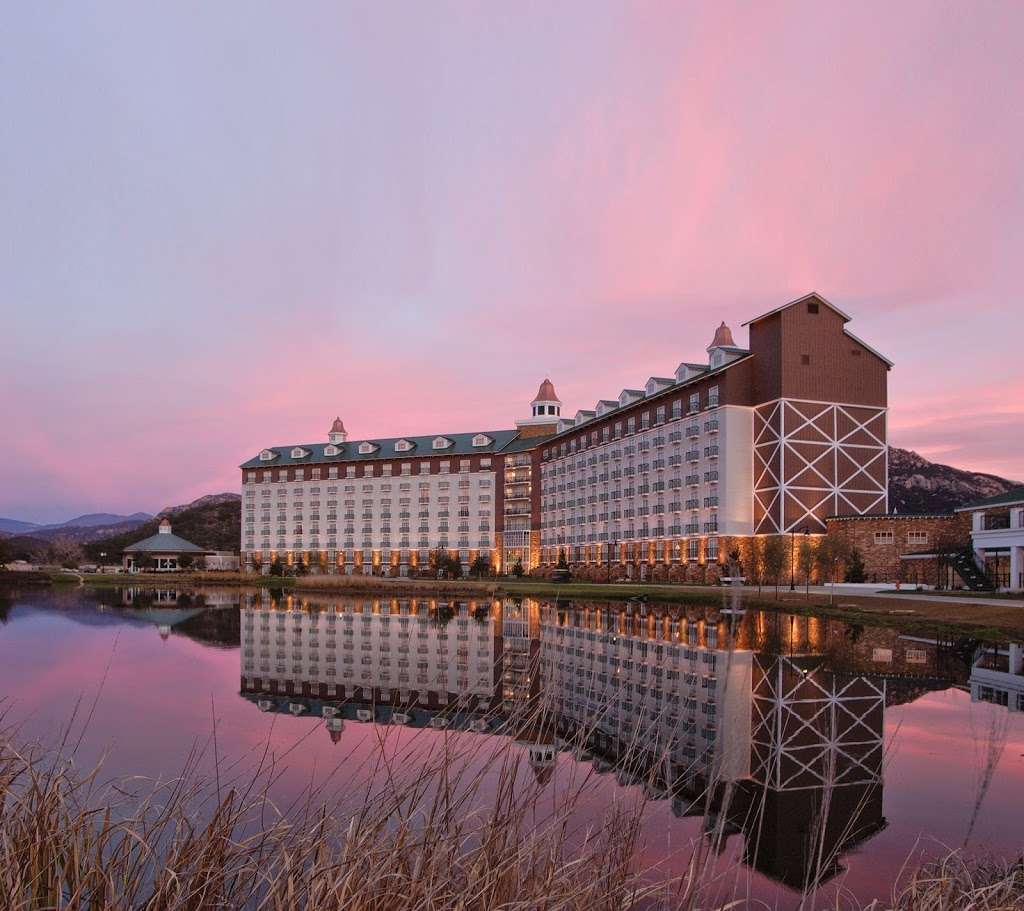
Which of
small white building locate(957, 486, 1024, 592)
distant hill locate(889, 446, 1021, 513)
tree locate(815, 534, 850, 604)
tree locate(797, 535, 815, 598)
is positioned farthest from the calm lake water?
distant hill locate(889, 446, 1021, 513)

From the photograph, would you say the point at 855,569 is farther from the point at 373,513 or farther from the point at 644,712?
the point at 373,513

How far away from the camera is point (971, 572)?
153 feet

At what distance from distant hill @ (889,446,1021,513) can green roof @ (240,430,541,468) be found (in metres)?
90.2

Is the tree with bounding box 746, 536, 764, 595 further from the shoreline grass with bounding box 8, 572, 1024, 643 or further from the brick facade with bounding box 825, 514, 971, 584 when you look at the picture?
the brick facade with bounding box 825, 514, 971, 584

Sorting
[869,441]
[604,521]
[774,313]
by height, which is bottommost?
[604,521]

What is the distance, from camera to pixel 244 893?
469 cm

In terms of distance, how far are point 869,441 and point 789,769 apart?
5497cm

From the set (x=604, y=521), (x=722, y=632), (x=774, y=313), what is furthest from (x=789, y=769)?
(x=604, y=521)

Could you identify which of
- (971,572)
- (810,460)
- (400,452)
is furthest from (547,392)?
(971,572)

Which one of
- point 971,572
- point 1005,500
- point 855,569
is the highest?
point 1005,500

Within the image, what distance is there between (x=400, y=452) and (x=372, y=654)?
81.6m

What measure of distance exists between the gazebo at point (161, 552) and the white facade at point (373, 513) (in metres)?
12.8

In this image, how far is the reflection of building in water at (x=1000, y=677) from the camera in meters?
16.5

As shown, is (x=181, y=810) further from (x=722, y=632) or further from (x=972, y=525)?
(x=972, y=525)
